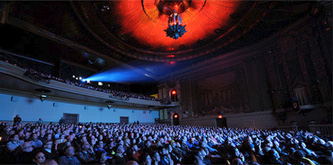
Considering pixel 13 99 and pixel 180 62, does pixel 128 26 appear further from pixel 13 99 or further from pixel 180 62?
pixel 13 99

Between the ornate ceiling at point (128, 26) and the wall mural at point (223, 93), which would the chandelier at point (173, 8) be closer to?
the ornate ceiling at point (128, 26)

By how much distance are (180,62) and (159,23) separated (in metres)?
7.19

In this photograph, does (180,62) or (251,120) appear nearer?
(251,120)

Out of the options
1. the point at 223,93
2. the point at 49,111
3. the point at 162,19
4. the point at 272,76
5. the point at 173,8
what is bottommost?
the point at 49,111

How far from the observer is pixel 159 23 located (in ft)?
46.8

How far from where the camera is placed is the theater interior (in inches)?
404

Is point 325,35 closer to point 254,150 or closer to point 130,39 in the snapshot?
point 254,150

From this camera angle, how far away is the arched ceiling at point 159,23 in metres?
11.9

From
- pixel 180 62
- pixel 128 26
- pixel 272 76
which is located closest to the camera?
pixel 128 26

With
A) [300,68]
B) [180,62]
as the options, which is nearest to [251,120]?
[300,68]

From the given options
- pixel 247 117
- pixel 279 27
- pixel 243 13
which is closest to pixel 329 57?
pixel 279 27

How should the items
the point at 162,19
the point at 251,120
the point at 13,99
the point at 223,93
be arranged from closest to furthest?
the point at 13,99
the point at 162,19
the point at 251,120
the point at 223,93

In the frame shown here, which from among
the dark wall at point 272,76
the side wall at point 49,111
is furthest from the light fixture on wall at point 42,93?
the dark wall at point 272,76

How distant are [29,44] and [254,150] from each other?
16.5 meters
